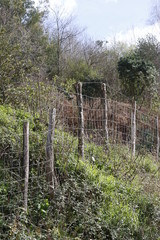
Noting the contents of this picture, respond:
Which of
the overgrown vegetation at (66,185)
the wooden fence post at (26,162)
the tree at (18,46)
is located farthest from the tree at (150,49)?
the wooden fence post at (26,162)

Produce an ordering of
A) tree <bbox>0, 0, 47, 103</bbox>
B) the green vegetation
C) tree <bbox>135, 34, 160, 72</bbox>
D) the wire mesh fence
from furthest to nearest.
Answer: tree <bbox>135, 34, 160, 72</bbox> → tree <bbox>0, 0, 47, 103</bbox> → the wire mesh fence → the green vegetation

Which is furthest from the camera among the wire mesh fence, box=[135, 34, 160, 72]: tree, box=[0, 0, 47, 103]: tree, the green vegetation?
box=[135, 34, 160, 72]: tree

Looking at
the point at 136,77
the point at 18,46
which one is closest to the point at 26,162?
the point at 18,46

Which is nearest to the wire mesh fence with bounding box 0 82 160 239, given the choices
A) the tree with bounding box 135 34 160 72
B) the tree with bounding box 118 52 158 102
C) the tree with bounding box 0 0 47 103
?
the tree with bounding box 0 0 47 103

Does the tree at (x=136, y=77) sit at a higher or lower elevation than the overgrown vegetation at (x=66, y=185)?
higher

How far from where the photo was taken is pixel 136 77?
14.4 metres

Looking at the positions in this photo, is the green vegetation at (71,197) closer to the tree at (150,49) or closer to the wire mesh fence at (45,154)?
the wire mesh fence at (45,154)

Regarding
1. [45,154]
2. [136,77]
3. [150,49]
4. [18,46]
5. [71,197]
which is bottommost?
[71,197]

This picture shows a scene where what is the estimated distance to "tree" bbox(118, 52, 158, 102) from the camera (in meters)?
14.4

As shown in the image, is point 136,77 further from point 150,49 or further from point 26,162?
point 26,162

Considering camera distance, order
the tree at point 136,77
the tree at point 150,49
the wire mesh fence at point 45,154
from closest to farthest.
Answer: the wire mesh fence at point 45,154
the tree at point 136,77
the tree at point 150,49

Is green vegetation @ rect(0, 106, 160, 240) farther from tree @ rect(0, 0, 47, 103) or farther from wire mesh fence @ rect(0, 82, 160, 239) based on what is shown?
tree @ rect(0, 0, 47, 103)

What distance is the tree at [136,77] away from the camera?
14414mm

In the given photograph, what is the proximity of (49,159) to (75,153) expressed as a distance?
105 cm
